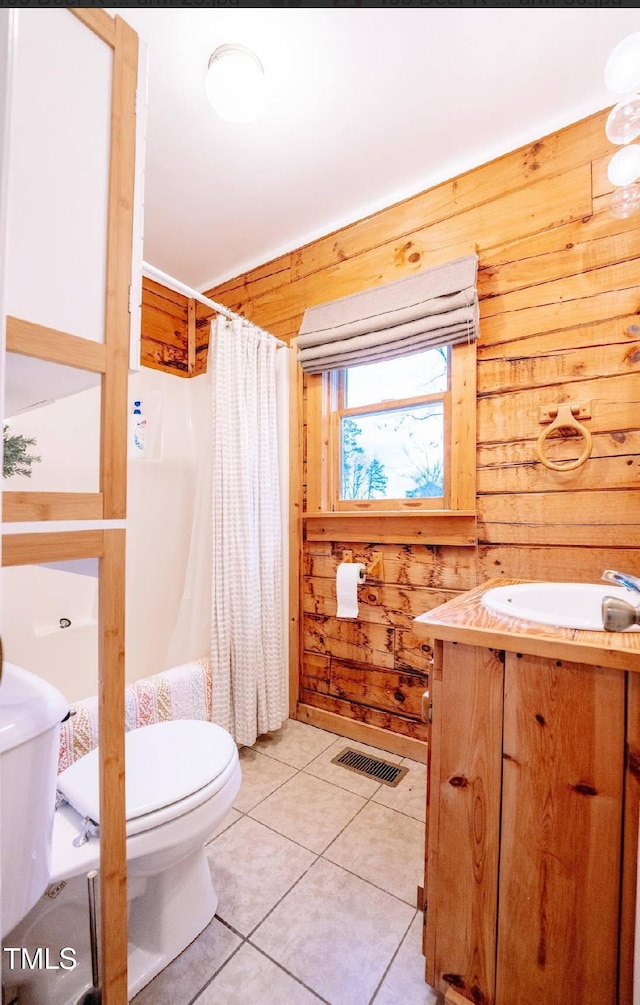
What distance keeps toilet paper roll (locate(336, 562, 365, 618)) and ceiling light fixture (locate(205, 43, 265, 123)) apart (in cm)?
173

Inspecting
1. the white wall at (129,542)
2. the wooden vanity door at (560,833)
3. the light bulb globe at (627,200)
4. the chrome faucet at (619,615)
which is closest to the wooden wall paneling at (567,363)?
the light bulb globe at (627,200)

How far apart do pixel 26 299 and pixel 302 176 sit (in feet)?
5.57

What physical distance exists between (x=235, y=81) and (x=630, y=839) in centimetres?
217

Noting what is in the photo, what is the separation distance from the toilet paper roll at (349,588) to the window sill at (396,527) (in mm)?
153

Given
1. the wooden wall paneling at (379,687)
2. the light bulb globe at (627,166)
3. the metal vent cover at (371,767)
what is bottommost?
the metal vent cover at (371,767)

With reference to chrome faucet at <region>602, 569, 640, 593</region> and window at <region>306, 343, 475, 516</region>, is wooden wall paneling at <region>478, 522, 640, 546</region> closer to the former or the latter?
window at <region>306, 343, 475, 516</region>

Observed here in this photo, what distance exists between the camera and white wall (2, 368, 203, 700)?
1899mm

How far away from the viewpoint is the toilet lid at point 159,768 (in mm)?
943

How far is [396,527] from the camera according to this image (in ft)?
6.16

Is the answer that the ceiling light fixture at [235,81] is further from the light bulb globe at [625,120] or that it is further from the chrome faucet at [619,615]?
the chrome faucet at [619,615]

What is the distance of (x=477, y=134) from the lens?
5.34 ft

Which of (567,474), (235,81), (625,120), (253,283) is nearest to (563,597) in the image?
(567,474)

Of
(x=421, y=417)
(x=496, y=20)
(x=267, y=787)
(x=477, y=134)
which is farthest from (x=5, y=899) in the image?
(x=477, y=134)

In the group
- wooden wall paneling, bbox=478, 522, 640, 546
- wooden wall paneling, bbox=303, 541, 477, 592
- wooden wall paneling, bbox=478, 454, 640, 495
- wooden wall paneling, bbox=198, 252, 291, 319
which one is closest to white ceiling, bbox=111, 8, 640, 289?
wooden wall paneling, bbox=198, 252, 291, 319
